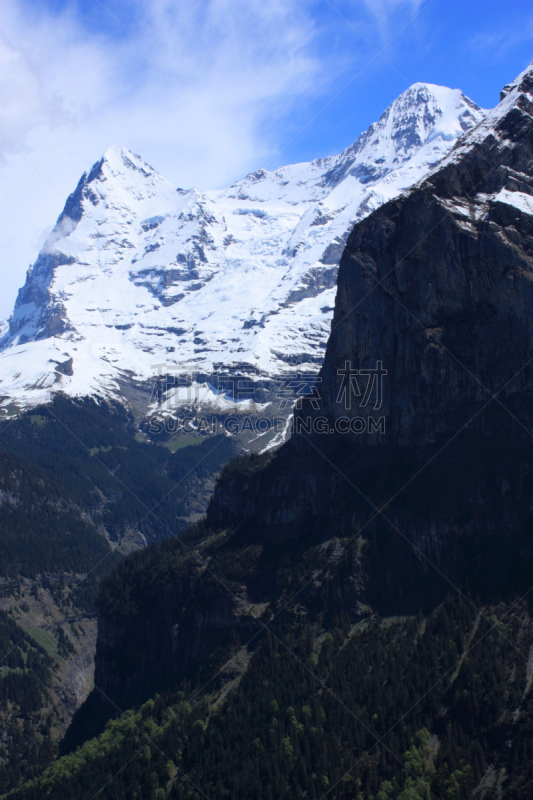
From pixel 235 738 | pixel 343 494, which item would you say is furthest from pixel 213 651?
pixel 343 494

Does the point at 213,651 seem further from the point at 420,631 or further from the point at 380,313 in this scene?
the point at 380,313

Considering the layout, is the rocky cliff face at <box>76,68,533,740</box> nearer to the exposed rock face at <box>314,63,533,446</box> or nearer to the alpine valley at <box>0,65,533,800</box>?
the exposed rock face at <box>314,63,533,446</box>

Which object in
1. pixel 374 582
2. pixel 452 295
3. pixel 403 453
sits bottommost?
pixel 374 582

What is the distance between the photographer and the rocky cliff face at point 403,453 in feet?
468

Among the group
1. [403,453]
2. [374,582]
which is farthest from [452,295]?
[374,582]

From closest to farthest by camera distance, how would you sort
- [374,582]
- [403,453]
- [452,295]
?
[374,582], [452,295], [403,453]

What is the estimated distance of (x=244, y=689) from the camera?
136 metres

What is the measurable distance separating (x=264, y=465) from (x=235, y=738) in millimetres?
85637

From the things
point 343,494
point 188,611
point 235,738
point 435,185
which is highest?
point 435,185

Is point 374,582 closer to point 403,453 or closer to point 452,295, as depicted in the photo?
point 403,453

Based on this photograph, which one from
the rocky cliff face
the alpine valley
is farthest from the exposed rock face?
the alpine valley

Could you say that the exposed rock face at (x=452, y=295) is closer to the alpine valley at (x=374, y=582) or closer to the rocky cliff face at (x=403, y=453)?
the rocky cliff face at (x=403, y=453)

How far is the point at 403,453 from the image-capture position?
526 ft

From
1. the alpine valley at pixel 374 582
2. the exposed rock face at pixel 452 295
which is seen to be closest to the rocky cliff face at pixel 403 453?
the exposed rock face at pixel 452 295
